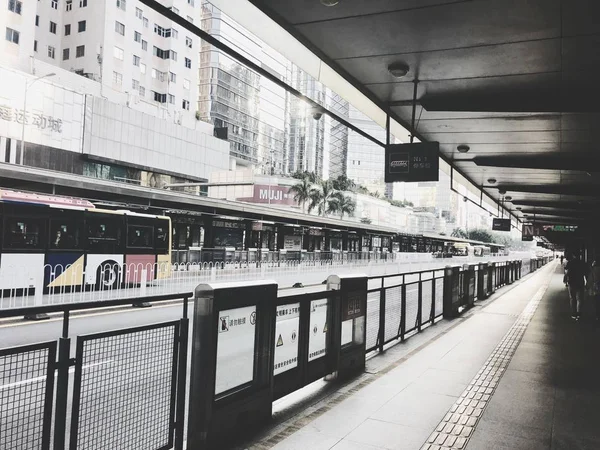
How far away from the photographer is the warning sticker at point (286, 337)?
4.79 m

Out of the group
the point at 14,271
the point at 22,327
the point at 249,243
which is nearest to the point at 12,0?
the point at 249,243

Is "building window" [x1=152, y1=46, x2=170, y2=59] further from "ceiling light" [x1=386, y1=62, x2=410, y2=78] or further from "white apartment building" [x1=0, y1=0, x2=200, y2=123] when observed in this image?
"ceiling light" [x1=386, y1=62, x2=410, y2=78]

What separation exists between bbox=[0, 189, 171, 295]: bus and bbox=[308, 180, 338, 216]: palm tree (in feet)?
197

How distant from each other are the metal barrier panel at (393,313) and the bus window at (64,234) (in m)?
11.1

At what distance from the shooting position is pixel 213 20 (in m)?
95.1

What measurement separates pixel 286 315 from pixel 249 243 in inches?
1215

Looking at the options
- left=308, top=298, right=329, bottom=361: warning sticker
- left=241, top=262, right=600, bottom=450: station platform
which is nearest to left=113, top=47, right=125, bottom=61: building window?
left=241, top=262, right=600, bottom=450: station platform

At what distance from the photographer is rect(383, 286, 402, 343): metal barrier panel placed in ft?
26.1

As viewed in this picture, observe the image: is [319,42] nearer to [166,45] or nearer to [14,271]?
[14,271]

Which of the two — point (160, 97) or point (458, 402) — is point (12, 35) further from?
point (458, 402)

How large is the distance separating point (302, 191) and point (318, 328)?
72613 mm

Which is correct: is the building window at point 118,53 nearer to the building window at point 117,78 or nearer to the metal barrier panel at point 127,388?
the building window at point 117,78

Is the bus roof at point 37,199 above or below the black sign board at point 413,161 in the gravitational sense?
below

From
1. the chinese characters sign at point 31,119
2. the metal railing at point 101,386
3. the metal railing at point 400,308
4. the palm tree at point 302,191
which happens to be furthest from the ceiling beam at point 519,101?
the palm tree at point 302,191
